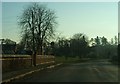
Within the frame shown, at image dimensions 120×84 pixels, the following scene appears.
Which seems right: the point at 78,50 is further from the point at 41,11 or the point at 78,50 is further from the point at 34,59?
the point at 34,59

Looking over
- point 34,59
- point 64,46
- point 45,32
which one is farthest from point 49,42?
point 64,46

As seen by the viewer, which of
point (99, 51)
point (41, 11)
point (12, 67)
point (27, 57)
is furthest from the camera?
point (99, 51)

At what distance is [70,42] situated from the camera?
15050 cm

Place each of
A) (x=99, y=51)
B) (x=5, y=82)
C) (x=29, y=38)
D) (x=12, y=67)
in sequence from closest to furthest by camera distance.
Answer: (x=5, y=82)
(x=12, y=67)
(x=29, y=38)
(x=99, y=51)

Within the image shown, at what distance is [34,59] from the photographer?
5444cm

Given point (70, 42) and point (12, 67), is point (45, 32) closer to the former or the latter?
point (12, 67)

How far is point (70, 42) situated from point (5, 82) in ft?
425

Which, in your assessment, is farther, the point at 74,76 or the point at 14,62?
the point at 14,62

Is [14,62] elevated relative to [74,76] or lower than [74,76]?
elevated

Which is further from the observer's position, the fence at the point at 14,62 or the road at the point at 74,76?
the fence at the point at 14,62

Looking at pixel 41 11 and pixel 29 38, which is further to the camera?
pixel 41 11

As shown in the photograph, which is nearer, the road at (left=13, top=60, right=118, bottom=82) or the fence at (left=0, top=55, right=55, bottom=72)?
the road at (left=13, top=60, right=118, bottom=82)

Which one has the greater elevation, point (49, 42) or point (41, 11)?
point (41, 11)

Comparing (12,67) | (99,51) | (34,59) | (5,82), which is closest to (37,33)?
(34,59)
